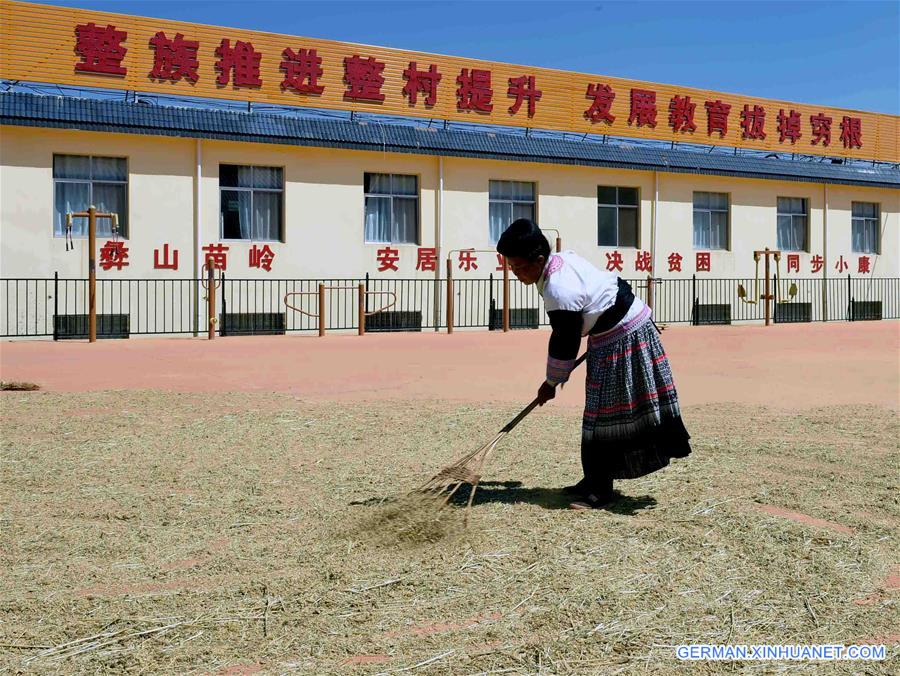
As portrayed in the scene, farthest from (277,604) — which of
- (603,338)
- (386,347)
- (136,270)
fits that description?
(136,270)

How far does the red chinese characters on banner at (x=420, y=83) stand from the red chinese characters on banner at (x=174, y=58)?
188 inches

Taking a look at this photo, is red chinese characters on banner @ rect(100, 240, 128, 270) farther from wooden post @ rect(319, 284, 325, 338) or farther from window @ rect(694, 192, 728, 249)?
window @ rect(694, 192, 728, 249)

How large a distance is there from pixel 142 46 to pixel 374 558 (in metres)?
17.2

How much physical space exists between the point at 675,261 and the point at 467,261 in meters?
6.16

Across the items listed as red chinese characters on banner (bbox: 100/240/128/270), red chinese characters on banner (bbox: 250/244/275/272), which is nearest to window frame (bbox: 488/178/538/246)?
red chinese characters on banner (bbox: 250/244/275/272)

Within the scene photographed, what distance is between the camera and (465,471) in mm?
5008

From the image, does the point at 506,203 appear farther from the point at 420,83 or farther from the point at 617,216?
the point at 420,83

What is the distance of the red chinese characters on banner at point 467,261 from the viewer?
21.7 meters

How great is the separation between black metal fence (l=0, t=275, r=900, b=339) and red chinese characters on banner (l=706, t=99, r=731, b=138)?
421cm

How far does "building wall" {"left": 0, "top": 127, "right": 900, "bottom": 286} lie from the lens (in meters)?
17.6

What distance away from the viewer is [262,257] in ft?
64.2

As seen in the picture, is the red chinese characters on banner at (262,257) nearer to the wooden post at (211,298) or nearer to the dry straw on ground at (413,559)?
the wooden post at (211,298)

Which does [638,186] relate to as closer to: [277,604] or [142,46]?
[142,46]

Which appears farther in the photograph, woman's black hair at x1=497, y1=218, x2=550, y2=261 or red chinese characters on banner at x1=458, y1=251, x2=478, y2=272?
red chinese characters on banner at x1=458, y1=251, x2=478, y2=272
